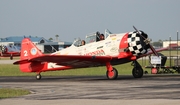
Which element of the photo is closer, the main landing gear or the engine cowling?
the engine cowling

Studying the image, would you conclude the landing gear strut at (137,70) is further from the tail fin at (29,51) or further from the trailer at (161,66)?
the trailer at (161,66)

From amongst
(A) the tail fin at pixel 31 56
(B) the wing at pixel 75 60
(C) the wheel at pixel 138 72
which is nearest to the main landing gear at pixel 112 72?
(B) the wing at pixel 75 60

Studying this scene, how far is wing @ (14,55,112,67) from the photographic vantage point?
24.5 metres

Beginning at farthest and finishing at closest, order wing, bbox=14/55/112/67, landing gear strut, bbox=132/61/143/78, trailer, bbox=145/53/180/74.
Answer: trailer, bbox=145/53/180/74 → landing gear strut, bbox=132/61/143/78 → wing, bbox=14/55/112/67

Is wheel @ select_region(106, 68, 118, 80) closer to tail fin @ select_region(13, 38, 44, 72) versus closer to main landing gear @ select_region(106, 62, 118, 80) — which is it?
main landing gear @ select_region(106, 62, 118, 80)

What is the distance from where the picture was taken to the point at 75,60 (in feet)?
83.1

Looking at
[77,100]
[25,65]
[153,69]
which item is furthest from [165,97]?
[153,69]

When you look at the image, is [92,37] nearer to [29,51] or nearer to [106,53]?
[106,53]

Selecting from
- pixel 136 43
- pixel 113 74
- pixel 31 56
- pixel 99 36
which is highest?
pixel 99 36

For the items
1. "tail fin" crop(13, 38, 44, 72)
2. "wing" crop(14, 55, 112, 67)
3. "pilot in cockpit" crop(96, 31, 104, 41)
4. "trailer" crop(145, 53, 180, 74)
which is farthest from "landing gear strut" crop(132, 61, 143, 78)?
"trailer" crop(145, 53, 180, 74)

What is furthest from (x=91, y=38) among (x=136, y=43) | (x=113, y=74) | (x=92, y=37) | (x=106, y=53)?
(x=136, y=43)

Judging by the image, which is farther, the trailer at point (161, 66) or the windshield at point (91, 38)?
the trailer at point (161, 66)

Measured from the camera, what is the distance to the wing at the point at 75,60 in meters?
24.5

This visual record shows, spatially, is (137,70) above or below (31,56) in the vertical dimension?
below
